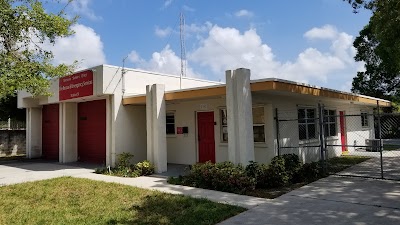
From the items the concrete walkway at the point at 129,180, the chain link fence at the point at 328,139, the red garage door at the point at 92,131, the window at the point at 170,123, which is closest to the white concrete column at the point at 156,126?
the concrete walkway at the point at 129,180

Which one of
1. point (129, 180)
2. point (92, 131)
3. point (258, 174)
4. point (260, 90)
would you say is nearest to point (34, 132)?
point (92, 131)

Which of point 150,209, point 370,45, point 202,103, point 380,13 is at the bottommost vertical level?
point 150,209

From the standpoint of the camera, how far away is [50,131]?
18.8 meters

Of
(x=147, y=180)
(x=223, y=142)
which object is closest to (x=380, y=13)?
(x=223, y=142)

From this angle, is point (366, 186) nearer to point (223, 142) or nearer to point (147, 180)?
point (223, 142)

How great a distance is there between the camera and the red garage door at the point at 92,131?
50.3 ft

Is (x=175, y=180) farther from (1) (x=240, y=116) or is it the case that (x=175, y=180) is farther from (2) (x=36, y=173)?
(2) (x=36, y=173)

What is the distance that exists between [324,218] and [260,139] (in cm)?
578

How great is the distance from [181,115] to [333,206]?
818 cm

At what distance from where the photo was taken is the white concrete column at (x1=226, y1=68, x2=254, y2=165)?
9.52 meters

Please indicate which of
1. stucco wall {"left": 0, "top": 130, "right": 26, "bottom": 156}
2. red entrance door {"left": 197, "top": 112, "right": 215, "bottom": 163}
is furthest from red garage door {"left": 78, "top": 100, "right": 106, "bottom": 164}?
stucco wall {"left": 0, "top": 130, "right": 26, "bottom": 156}

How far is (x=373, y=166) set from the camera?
1227 cm

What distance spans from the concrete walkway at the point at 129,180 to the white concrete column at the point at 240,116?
61.6 inches

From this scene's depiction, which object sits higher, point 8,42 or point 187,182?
point 8,42
